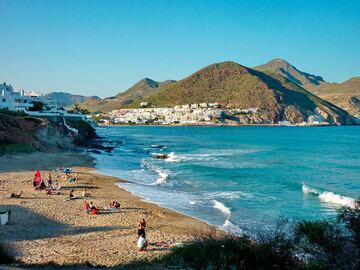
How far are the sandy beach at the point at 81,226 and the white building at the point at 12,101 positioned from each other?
35237mm

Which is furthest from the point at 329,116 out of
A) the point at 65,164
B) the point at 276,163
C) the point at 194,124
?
the point at 65,164

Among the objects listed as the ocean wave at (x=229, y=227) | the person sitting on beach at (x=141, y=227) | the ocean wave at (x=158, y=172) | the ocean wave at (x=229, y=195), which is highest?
the person sitting on beach at (x=141, y=227)

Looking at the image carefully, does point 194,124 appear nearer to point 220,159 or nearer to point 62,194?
point 220,159

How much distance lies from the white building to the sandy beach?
35.2 m

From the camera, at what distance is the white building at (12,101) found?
200ft

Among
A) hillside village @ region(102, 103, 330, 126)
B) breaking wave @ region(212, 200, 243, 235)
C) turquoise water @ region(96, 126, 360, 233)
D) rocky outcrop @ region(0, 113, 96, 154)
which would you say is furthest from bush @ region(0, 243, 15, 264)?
hillside village @ region(102, 103, 330, 126)

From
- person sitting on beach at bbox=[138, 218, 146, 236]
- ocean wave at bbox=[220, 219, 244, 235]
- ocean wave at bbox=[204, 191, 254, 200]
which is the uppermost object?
person sitting on beach at bbox=[138, 218, 146, 236]

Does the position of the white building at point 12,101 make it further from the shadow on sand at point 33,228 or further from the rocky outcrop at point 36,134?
the shadow on sand at point 33,228

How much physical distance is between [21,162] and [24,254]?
25.6 meters

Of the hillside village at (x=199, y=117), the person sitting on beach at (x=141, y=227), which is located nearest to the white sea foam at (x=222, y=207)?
the person sitting on beach at (x=141, y=227)

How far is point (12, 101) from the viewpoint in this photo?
63000 mm

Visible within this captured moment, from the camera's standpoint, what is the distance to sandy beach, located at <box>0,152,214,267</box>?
13539mm

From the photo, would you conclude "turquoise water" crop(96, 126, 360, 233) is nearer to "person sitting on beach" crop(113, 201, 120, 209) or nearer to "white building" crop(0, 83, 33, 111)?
"person sitting on beach" crop(113, 201, 120, 209)

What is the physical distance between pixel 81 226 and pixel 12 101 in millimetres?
51041
